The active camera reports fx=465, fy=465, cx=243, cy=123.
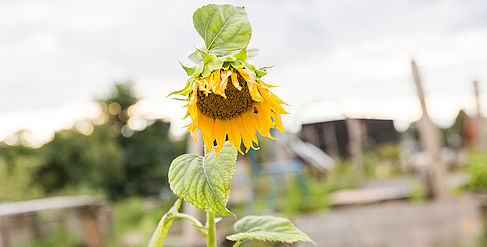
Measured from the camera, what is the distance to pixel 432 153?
15.1ft

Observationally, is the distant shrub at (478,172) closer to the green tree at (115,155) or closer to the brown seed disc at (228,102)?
the brown seed disc at (228,102)

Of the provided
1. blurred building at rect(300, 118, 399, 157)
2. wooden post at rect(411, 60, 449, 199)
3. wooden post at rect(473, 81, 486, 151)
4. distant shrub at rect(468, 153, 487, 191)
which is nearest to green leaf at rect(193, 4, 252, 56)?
wooden post at rect(411, 60, 449, 199)

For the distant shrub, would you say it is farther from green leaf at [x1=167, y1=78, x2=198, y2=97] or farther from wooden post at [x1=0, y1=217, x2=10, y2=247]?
green leaf at [x1=167, y1=78, x2=198, y2=97]

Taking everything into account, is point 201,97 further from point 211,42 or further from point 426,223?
point 426,223

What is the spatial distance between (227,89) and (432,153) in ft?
15.1

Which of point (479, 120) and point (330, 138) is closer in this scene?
point (479, 120)

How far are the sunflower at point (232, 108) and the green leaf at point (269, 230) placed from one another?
9 centimetres

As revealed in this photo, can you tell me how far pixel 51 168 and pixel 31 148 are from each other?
0.56 meters

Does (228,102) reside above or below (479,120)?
below

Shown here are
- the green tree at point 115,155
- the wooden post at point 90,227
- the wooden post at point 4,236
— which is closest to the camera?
the wooden post at point 4,236

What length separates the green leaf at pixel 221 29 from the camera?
0.43 metres

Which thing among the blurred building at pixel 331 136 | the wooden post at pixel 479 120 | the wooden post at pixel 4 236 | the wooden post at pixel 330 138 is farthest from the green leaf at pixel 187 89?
the wooden post at pixel 330 138

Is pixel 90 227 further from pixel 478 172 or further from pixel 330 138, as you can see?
pixel 330 138

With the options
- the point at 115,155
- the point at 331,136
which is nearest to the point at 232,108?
the point at 115,155
